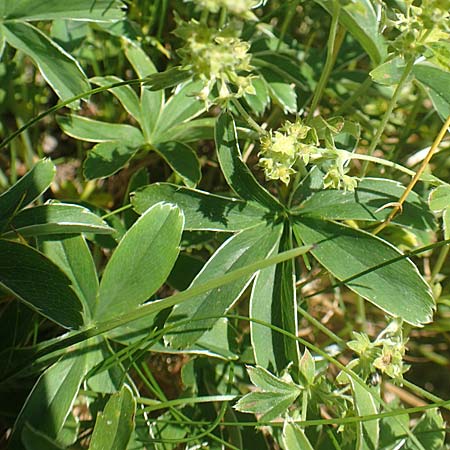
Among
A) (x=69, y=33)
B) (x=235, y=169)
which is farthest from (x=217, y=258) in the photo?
(x=69, y=33)

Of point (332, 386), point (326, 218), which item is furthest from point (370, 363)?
point (326, 218)

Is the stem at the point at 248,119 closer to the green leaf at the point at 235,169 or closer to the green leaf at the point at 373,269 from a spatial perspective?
the green leaf at the point at 235,169

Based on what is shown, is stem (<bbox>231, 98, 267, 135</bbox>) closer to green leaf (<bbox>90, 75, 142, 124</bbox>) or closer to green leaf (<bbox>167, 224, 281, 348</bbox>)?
green leaf (<bbox>167, 224, 281, 348</bbox>)

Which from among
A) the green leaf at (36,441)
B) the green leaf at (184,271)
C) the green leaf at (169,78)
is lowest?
the green leaf at (184,271)

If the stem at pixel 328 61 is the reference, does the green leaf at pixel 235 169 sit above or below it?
below

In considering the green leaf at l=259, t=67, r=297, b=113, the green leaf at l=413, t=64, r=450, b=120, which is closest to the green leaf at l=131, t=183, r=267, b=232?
the green leaf at l=259, t=67, r=297, b=113

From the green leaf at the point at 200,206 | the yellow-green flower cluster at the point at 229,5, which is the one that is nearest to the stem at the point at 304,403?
the green leaf at the point at 200,206
